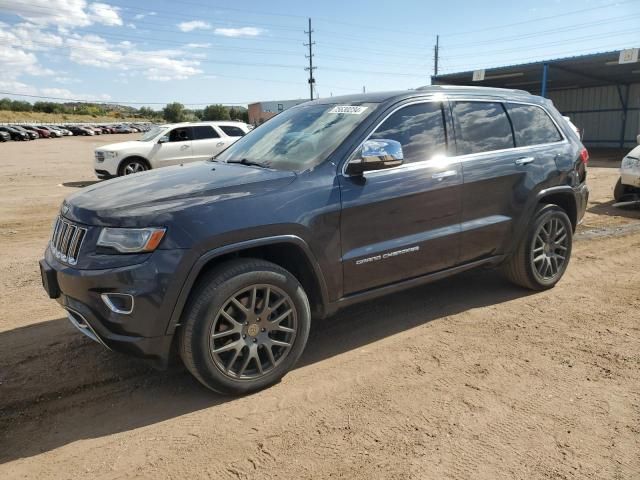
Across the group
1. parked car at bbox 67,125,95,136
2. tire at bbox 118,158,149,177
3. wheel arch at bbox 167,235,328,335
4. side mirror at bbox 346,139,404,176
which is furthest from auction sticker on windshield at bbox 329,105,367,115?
parked car at bbox 67,125,95,136

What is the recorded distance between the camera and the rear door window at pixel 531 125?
15.4 ft

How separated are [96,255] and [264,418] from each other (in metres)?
1.36

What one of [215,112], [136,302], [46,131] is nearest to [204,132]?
[136,302]

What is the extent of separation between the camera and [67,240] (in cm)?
313

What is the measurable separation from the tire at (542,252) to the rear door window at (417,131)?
1.35 m

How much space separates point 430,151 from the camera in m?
3.98

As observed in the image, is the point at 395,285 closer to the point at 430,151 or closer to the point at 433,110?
the point at 430,151

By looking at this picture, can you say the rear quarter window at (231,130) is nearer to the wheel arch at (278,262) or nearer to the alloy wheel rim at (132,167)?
the alloy wheel rim at (132,167)

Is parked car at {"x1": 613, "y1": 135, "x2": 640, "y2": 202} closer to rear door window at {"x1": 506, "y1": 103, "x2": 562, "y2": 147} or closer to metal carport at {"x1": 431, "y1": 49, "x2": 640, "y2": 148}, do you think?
rear door window at {"x1": 506, "y1": 103, "x2": 562, "y2": 147}

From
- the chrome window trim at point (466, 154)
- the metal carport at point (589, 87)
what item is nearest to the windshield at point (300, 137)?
the chrome window trim at point (466, 154)

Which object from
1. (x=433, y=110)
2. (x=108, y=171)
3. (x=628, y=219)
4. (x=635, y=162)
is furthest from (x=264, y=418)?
(x=108, y=171)

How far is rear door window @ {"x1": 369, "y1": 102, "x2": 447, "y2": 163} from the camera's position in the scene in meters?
3.81

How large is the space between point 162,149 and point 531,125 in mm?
11151

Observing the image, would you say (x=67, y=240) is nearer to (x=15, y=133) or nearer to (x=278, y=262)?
(x=278, y=262)
